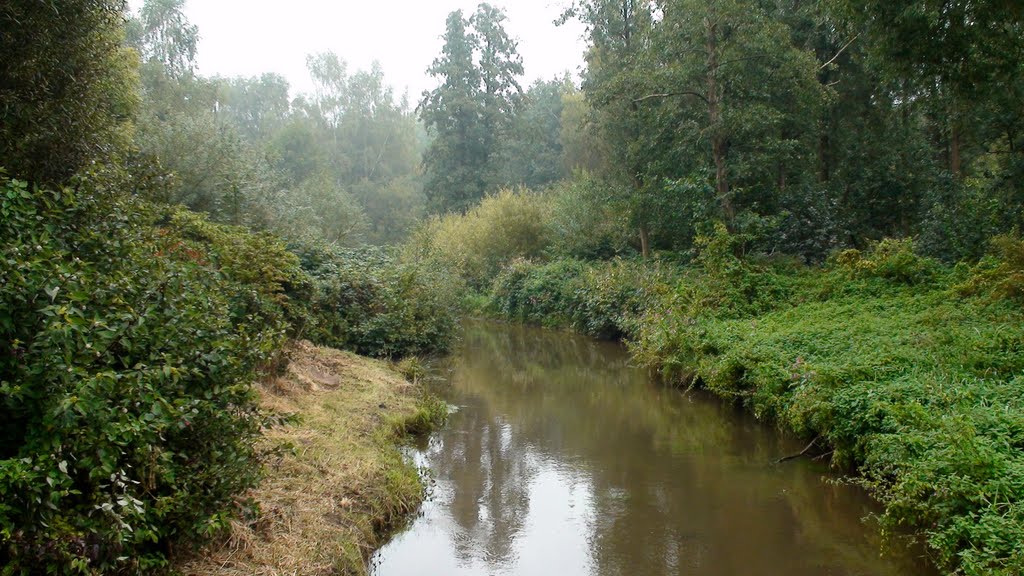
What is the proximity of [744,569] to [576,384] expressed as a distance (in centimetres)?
895

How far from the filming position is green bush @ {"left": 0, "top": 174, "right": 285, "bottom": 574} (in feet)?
11.8

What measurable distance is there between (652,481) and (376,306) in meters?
7.91

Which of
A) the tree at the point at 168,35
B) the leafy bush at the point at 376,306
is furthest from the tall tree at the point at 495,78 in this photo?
the leafy bush at the point at 376,306

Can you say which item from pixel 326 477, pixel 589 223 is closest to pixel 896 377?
pixel 326 477

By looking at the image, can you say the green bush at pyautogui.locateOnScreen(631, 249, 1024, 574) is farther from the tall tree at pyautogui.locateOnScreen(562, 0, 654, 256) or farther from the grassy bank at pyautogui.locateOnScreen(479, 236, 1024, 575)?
the tall tree at pyautogui.locateOnScreen(562, 0, 654, 256)

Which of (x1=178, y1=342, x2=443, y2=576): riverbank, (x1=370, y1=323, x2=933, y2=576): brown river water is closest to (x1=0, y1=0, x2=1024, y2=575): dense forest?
(x1=178, y1=342, x2=443, y2=576): riverbank

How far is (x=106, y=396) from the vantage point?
392cm

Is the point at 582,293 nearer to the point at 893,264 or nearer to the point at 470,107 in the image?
the point at 893,264

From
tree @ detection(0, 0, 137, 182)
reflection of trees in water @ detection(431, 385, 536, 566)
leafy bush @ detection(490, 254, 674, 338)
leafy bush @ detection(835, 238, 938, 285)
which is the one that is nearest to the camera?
tree @ detection(0, 0, 137, 182)

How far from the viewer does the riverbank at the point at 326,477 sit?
215 inches

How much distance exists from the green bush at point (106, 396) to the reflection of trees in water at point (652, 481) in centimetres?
304

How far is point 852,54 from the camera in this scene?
800 inches

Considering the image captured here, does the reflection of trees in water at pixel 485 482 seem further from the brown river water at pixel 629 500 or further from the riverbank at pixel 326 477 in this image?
the riverbank at pixel 326 477

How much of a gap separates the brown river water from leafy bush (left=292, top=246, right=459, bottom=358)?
221 cm
